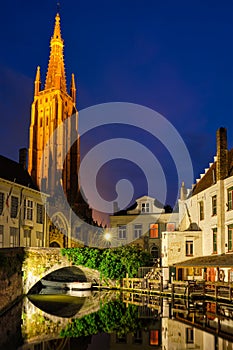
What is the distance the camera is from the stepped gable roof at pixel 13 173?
43.3 metres

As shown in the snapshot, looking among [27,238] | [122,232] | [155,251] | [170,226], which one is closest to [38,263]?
[27,238]

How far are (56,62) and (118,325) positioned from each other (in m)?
84.1

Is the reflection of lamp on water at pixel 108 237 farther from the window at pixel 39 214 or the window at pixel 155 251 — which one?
the window at pixel 39 214

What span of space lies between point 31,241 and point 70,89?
62.8m

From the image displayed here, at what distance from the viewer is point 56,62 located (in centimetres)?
10056

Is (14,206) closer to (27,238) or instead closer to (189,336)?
(27,238)

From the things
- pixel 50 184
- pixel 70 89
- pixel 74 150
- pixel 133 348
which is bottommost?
pixel 133 348

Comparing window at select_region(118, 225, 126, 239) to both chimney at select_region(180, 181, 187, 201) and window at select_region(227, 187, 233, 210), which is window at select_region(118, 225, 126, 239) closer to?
chimney at select_region(180, 181, 187, 201)

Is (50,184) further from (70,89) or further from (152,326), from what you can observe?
(152,326)

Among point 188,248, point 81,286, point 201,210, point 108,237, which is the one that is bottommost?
point 81,286

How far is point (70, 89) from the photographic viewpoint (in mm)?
103250

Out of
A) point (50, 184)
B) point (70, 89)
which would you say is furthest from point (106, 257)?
point (70, 89)

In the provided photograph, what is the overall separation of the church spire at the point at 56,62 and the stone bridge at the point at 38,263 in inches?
2458

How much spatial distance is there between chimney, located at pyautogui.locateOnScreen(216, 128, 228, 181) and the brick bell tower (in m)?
54.2
